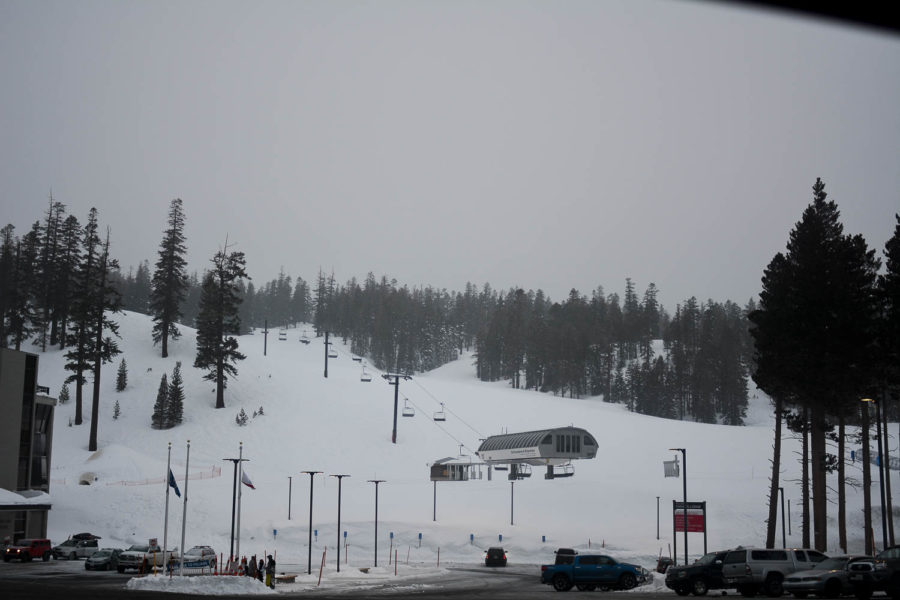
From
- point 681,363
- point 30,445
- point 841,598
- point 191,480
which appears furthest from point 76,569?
point 681,363

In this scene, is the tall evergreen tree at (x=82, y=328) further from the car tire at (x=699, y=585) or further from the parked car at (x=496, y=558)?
the car tire at (x=699, y=585)

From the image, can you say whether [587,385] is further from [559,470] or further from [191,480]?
[191,480]

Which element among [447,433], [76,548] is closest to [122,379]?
[447,433]

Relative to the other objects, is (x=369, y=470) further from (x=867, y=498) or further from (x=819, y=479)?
(x=867, y=498)

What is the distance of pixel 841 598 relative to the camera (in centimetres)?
2789

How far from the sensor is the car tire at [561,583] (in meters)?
34.5

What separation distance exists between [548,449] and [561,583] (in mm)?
40786

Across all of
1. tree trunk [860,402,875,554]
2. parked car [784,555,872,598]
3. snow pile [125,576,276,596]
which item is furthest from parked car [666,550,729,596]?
snow pile [125,576,276,596]

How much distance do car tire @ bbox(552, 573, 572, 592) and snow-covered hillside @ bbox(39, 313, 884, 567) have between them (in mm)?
17689

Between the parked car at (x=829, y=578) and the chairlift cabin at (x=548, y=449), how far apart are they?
46.3 meters

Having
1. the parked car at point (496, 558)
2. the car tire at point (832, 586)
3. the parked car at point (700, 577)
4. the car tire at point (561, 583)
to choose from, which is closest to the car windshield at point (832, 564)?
the car tire at point (832, 586)

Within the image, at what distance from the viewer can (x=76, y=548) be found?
52344 millimetres

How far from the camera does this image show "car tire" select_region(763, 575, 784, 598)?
29938 mm

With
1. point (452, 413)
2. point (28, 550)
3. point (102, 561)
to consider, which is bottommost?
point (28, 550)
